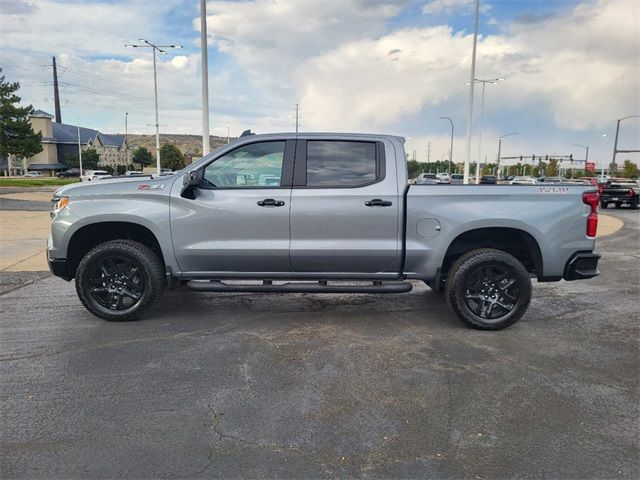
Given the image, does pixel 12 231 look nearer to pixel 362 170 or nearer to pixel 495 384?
pixel 362 170

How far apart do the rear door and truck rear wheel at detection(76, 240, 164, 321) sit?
1521 mm

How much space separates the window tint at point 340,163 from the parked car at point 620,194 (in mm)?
25036

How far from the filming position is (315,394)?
3.62 m

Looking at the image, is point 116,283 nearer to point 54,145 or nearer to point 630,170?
point 630,170

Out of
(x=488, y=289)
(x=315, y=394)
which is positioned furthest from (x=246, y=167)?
(x=488, y=289)

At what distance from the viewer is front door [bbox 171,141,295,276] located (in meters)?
4.94

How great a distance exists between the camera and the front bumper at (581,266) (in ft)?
16.3

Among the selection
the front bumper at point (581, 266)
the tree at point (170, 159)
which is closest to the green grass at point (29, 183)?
the tree at point (170, 159)

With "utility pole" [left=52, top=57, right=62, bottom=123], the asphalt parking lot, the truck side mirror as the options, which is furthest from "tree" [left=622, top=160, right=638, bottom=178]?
"utility pole" [left=52, top=57, right=62, bottom=123]

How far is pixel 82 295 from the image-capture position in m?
5.16

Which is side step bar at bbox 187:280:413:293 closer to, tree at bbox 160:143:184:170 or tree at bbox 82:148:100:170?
tree at bbox 160:143:184:170

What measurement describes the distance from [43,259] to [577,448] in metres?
8.93

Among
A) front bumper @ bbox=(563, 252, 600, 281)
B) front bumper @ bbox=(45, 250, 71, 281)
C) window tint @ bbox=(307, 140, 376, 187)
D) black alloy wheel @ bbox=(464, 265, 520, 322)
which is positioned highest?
window tint @ bbox=(307, 140, 376, 187)

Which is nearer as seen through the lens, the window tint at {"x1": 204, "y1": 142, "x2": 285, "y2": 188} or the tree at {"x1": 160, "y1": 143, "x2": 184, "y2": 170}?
the window tint at {"x1": 204, "y1": 142, "x2": 285, "y2": 188}
